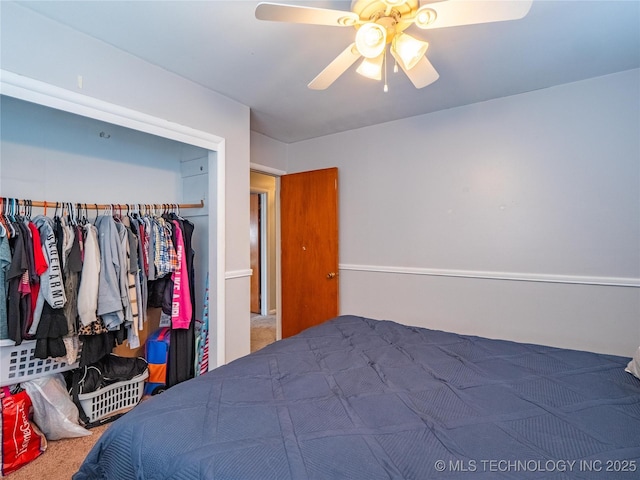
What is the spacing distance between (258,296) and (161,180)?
2773 mm

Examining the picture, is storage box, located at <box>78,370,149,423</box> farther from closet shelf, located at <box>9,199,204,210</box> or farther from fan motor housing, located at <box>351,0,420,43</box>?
fan motor housing, located at <box>351,0,420,43</box>

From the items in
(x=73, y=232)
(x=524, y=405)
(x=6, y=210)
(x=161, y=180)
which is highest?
(x=161, y=180)

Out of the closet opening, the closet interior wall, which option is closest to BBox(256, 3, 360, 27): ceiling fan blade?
the closet opening

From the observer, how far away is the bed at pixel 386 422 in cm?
83

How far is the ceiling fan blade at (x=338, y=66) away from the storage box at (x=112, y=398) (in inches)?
95.0

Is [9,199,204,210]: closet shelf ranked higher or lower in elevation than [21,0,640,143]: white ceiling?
lower

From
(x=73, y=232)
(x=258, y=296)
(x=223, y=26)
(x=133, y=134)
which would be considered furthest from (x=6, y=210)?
(x=258, y=296)

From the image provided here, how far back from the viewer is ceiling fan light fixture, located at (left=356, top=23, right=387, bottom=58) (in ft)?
4.14

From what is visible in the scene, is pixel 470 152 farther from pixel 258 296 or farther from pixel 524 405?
pixel 258 296

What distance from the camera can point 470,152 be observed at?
8.64 ft

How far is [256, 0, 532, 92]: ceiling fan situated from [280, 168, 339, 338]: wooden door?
1859mm

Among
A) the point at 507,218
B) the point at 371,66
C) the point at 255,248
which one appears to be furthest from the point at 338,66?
the point at 255,248

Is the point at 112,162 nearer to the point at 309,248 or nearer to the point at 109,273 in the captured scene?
the point at 109,273

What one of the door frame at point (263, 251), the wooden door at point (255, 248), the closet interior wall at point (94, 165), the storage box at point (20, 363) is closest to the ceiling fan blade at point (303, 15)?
the closet interior wall at point (94, 165)
